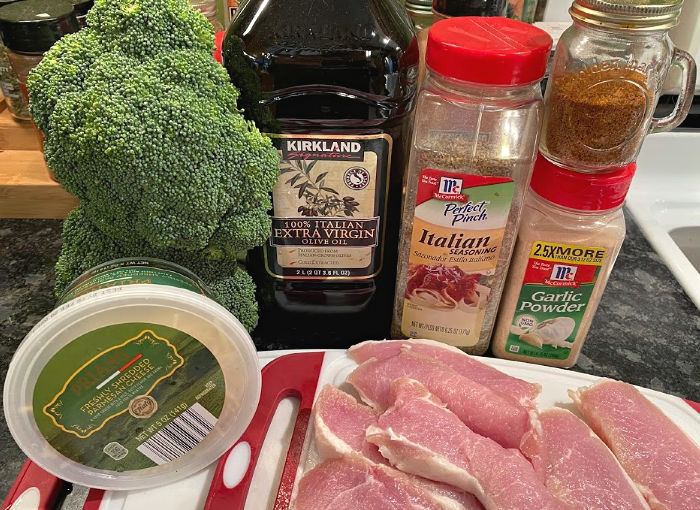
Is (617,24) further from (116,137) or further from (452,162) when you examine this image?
(116,137)

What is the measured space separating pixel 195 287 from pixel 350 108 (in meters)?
0.30

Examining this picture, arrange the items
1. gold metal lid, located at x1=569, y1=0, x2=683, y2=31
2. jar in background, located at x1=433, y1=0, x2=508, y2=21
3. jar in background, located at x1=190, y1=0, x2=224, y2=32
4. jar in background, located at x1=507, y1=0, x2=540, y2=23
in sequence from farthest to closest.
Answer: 1. jar in background, located at x1=507, y1=0, x2=540, y2=23
2. jar in background, located at x1=190, y1=0, x2=224, y2=32
3. jar in background, located at x1=433, y1=0, x2=508, y2=21
4. gold metal lid, located at x1=569, y1=0, x2=683, y2=31

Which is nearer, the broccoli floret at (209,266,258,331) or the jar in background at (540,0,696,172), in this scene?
the jar in background at (540,0,696,172)

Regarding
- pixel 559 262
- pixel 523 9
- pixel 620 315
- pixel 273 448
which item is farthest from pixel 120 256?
pixel 523 9

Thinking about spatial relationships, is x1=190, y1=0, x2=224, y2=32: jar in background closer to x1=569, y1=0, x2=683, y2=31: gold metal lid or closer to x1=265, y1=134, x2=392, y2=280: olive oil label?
x1=265, y1=134, x2=392, y2=280: olive oil label

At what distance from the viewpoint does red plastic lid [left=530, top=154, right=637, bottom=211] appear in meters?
0.68

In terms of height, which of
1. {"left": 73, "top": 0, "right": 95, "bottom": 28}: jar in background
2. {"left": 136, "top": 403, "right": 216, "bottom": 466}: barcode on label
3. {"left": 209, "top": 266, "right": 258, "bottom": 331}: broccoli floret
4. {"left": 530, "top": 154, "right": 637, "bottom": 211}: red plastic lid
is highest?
{"left": 73, "top": 0, "right": 95, "bottom": 28}: jar in background

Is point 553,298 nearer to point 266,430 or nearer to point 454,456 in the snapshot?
point 454,456

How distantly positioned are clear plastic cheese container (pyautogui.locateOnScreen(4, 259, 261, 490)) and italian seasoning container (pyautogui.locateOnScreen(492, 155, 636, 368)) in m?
0.39

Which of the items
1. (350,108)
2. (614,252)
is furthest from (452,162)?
(614,252)

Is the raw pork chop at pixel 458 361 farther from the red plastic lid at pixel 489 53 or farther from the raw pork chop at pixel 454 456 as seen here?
the red plastic lid at pixel 489 53

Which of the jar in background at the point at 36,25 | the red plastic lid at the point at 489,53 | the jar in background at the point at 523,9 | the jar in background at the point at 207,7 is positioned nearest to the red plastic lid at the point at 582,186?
the red plastic lid at the point at 489,53

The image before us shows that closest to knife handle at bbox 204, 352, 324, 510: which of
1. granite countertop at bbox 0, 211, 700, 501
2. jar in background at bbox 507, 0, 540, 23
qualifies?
granite countertop at bbox 0, 211, 700, 501

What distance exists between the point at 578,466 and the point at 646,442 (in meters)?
0.10
